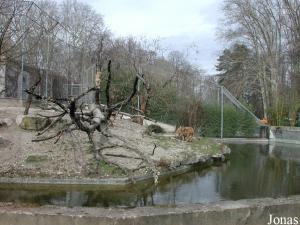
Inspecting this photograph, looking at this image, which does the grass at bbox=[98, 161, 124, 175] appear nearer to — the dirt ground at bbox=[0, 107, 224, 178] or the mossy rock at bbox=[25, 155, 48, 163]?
the dirt ground at bbox=[0, 107, 224, 178]

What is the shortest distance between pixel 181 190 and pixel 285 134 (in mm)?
16799

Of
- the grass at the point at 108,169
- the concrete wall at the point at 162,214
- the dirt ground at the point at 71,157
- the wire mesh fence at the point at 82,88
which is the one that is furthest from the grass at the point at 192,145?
the concrete wall at the point at 162,214

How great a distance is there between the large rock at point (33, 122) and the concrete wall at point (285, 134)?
15.1m

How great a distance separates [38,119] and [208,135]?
14.2 m

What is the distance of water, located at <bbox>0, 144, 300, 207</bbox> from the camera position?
8.48 m

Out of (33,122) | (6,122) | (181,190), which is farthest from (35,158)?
(181,190)

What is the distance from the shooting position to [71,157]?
1110 centimetres

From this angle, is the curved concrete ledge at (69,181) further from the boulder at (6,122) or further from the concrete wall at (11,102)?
the concrete wall at (11,102)

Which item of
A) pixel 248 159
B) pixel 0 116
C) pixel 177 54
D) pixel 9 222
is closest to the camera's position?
pixel 9 222

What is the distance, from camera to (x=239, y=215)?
14.8 feet

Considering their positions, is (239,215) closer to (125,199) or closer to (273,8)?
(125,199)

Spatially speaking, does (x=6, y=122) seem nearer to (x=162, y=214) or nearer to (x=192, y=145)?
(x=192, y=145)

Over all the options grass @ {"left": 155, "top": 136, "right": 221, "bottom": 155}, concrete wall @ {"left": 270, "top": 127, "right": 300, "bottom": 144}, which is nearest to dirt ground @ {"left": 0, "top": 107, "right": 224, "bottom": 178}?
grass @ {"left": 155, "top": 136, "right": 221, "bottom": 155}

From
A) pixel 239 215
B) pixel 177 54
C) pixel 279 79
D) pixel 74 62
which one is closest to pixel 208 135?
pixel 74 62
